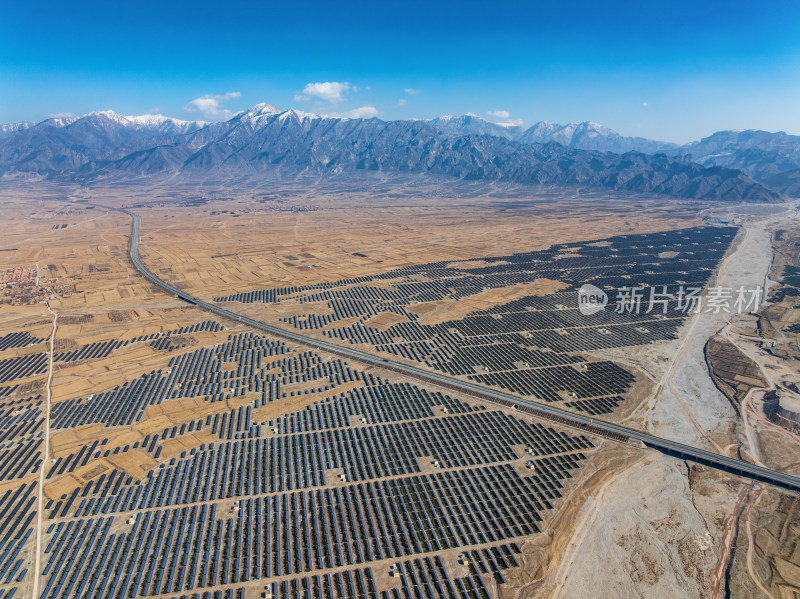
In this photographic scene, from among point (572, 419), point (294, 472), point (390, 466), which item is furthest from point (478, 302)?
point (294, 472)

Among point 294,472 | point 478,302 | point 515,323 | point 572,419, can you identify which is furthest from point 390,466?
point 478,302

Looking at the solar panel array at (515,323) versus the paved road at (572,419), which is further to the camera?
the solar panel array at (515,323)

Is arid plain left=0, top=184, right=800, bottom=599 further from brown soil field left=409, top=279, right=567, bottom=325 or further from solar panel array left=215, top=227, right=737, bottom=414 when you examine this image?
brown soil field left=409, top=279, right=567, bottom=325

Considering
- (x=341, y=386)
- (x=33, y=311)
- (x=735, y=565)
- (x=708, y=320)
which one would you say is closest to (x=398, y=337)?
(x=341, y=386)

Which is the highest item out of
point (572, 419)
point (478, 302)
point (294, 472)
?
point (478, 302)

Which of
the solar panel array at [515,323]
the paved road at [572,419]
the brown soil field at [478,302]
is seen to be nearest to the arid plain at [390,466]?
the solar panel array at [515,323]

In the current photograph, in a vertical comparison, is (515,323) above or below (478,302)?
below

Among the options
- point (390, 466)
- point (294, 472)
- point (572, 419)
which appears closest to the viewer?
point (294, 472)

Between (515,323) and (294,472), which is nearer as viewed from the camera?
(294,472)

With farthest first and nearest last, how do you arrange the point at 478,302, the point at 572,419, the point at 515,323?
the point at 478,302
the point at 515,323
the point at 572,419

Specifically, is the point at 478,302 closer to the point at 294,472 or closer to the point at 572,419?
the point at 572,419

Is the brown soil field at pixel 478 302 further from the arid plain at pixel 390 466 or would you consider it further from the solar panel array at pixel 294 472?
the solar panel array at pixel 294 472
